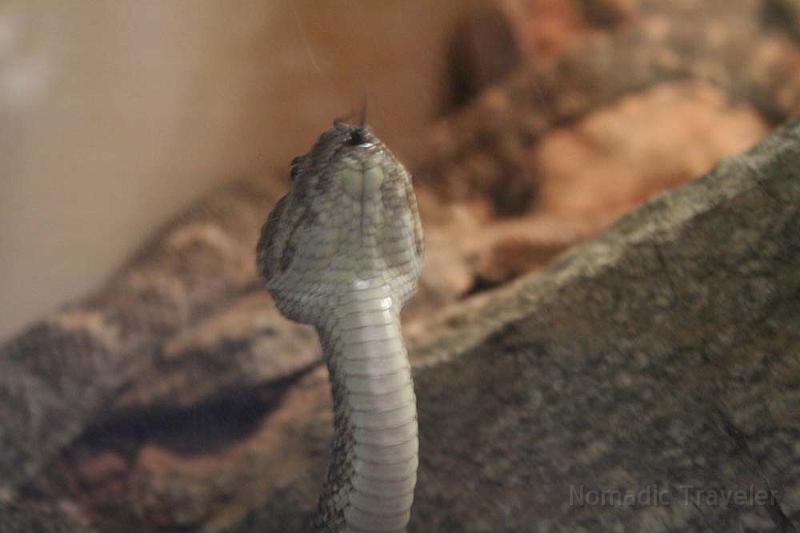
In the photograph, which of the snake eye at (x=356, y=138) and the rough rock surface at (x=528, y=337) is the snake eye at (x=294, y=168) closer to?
the snake eye at (x=356, y=138)

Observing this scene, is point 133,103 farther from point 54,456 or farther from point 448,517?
point 448,517

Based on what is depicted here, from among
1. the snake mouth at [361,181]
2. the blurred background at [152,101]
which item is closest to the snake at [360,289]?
the snake mouth at [361,181]

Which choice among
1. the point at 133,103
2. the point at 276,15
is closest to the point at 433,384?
the point at 276,15

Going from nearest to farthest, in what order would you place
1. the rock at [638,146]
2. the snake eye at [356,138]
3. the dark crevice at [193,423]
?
the snake eye at [356,138] → the dark crevice at [193,423] → the rock at [638,146]

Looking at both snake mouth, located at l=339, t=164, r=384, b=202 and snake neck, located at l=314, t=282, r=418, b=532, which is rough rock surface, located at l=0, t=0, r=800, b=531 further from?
snake mouth, located at l=339, t=164, r=384, b=202

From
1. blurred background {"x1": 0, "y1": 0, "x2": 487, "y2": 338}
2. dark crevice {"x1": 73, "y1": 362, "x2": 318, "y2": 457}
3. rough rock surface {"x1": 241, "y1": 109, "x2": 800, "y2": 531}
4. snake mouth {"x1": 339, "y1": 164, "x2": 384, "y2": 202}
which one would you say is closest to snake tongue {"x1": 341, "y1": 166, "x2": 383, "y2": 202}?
snake mouth {"x1": 339, "y1": 164, "x2": 384, "y2": 202}

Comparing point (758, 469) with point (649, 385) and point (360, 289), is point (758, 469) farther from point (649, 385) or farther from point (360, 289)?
point (360, 289)
